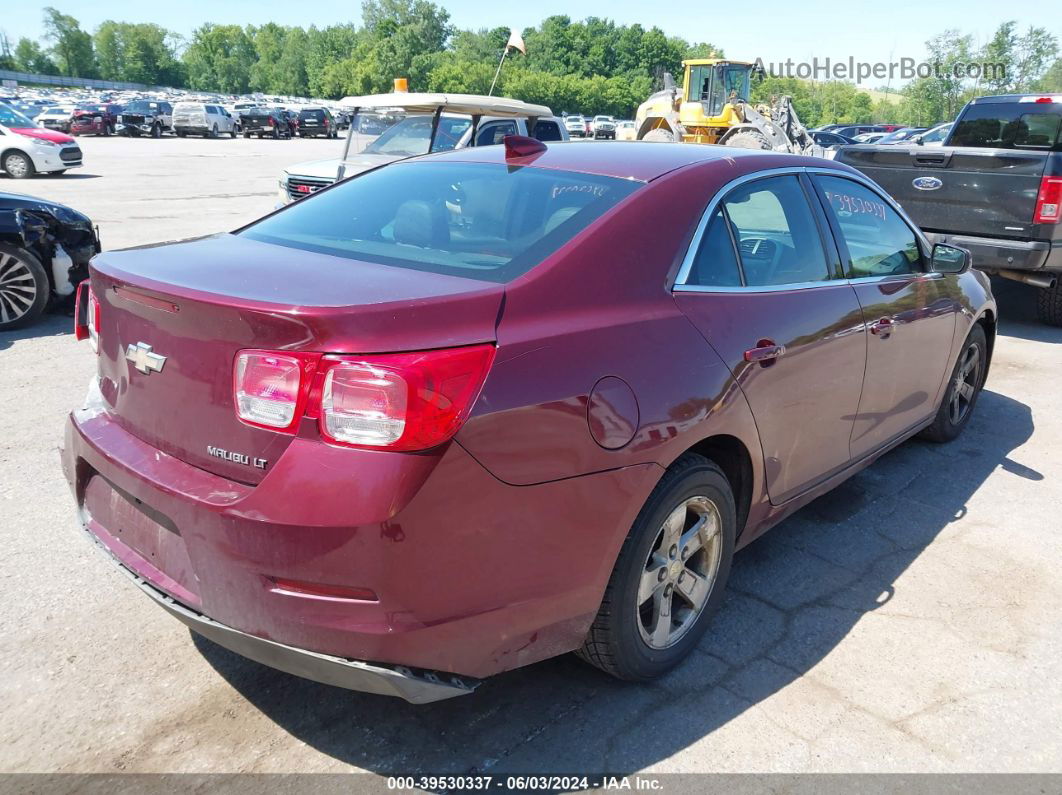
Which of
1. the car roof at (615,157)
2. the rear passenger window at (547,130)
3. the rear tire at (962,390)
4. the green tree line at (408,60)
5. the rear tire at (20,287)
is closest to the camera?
the car roof at (615,157)

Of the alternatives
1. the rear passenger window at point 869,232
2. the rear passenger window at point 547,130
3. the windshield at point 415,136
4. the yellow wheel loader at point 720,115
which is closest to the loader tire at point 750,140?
the yellow wheel loader at point 720,115

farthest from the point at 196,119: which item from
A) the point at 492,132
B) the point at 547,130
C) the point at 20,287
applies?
the point at 20,287

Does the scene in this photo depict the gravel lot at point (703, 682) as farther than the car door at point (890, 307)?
No

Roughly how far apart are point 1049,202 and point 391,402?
294 inches

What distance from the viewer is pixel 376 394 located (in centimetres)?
216

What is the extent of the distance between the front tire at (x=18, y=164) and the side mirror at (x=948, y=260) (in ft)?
74.9

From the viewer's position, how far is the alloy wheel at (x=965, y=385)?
5.27m

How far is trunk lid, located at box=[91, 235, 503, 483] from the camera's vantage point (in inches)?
87.5

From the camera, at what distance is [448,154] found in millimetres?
3711

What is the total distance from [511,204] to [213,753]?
198 cm

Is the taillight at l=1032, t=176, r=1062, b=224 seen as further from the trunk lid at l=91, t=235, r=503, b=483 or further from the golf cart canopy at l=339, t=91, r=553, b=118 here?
the trunk lid at l=91, t=235, r=503, b=483

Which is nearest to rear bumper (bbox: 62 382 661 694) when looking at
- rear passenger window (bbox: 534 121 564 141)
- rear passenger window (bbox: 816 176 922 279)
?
rear passenger window (bbox: 816 176 922 279)

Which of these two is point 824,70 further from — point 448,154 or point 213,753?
point 213,753

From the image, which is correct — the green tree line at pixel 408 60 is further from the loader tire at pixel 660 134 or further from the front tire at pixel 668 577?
the front tire at pixel 668 577
